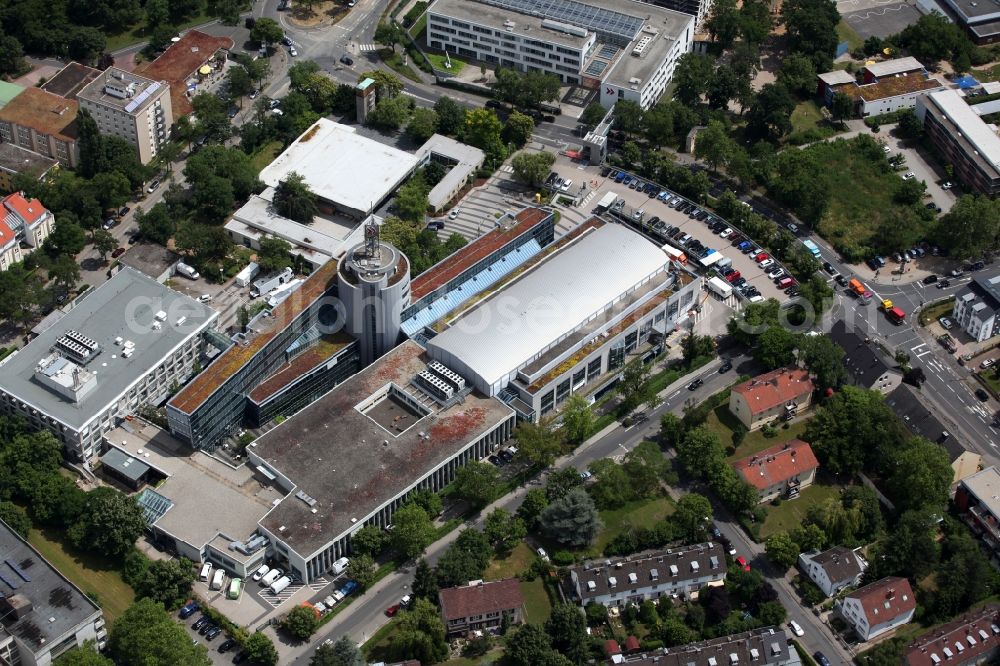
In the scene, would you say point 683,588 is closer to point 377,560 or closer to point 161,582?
point 377,560

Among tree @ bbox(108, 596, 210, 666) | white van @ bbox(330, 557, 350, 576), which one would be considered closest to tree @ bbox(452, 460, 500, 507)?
white van @ bbox(330, 557, 350, 576)

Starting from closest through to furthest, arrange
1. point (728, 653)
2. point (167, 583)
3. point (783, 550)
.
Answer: point (728, 653)
point (167, 583)
point (783, 550)

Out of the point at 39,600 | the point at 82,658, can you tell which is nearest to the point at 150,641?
the point at 82,658

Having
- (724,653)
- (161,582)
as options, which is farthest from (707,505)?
(161,582)

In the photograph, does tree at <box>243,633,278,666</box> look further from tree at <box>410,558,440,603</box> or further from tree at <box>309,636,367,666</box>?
tree at <box>410,558,440,603</box>

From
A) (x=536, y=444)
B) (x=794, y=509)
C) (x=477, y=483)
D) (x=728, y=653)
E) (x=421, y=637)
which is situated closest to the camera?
(x=728, y=653)

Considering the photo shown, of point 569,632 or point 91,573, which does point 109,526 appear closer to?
point 91,573
